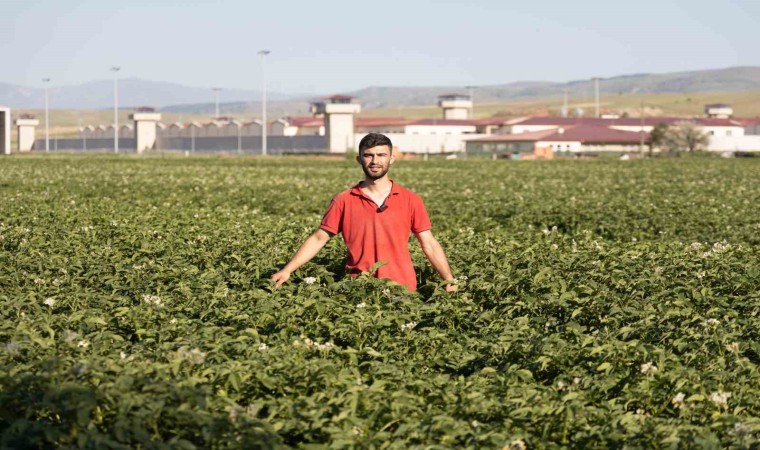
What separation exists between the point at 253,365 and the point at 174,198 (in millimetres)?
22104

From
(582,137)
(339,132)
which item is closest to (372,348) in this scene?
(339,132)

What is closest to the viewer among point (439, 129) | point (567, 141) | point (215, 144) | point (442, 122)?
point (567, 141)

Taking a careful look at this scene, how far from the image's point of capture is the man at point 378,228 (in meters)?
10.5

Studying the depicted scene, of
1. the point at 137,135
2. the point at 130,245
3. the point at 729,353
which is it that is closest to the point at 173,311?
the point at 729,353

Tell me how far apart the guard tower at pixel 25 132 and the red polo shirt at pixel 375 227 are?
145414 mm

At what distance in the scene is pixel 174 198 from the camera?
2841 centimetres

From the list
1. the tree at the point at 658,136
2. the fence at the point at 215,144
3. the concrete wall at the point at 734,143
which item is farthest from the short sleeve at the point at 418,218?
the concrete wall at the point at 734,143

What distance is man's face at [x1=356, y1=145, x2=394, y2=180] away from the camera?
10227mm

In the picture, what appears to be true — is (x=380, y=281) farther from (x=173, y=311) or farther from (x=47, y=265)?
(x=47, y=265)

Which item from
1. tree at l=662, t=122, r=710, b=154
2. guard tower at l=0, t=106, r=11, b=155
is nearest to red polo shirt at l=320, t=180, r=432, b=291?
guard tower at l=0, t=106, r=11, b=155

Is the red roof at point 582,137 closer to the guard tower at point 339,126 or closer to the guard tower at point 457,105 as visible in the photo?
the guard tower at point 339,126

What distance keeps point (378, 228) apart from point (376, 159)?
653 mm

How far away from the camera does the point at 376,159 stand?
10.2 metres

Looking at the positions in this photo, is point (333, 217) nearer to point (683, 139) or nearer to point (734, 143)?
point (683, 139)
